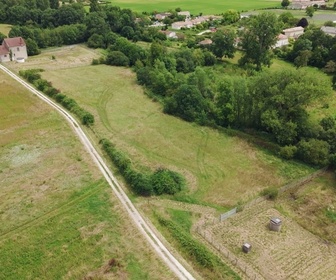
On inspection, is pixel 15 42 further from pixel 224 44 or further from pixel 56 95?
pixel 224 44

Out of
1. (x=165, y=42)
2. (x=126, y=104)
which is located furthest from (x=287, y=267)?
(x=165, y=42)

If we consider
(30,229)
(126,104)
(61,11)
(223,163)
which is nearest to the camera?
(30,229)

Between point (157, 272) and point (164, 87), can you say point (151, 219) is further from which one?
point (164, 87)

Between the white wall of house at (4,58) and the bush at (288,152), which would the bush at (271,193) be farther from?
the white wall of house at (4,58)

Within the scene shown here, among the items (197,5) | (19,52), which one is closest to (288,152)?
(19,52)

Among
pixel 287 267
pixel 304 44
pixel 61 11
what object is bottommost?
pixel 287 267

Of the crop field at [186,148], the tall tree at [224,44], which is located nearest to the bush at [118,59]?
the crop field at [186,148]

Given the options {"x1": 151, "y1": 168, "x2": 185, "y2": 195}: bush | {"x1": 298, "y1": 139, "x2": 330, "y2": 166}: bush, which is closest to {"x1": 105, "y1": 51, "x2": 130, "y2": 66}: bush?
{"x1": 151, "y1": 168, "x2": 185, "y2": 195}: bush
